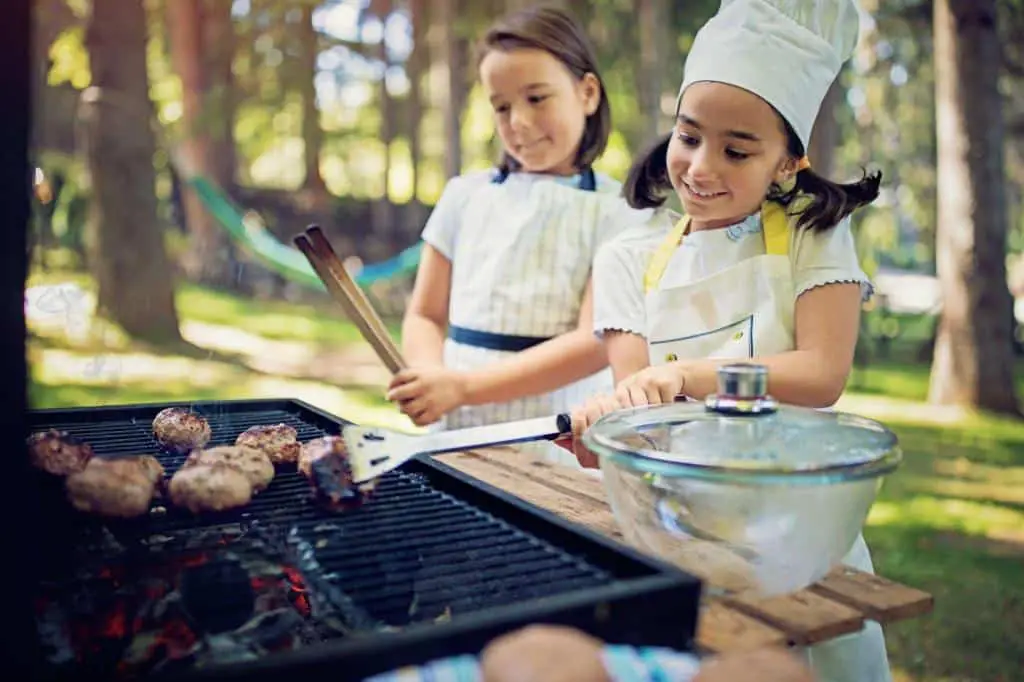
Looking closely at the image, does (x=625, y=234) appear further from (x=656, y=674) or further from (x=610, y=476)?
(x=656, y=674)

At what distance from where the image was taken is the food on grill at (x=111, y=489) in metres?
1.35

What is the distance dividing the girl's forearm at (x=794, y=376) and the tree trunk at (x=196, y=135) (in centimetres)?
1011

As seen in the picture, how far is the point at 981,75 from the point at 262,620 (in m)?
8.26

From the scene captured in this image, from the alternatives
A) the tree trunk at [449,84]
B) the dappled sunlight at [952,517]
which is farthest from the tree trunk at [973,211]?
the tree trunk at [449,84]

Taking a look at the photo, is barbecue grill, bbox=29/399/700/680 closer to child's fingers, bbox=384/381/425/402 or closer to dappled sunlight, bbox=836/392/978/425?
child's fingers, bbox=384/381/425/402

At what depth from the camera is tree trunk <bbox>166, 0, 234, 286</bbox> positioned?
11.7 meters

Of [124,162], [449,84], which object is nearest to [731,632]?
[124,162]

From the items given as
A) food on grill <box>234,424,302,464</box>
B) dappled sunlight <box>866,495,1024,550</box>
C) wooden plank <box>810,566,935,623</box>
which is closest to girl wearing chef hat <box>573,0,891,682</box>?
wooden plank <box>810,566,935,623</box>

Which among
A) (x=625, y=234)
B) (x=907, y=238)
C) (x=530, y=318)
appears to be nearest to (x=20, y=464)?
(x=625, y=234)

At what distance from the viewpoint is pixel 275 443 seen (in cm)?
174

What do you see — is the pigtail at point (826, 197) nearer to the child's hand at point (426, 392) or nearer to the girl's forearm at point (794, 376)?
the girl's forearm at point (794, 376)

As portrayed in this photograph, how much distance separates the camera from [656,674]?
990 millimetres

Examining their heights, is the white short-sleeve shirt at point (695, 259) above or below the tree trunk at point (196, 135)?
below

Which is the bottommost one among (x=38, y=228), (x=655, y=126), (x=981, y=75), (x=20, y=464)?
(x=20, y=464)
